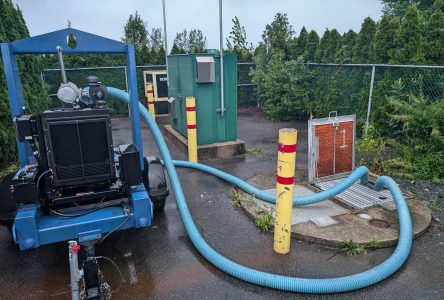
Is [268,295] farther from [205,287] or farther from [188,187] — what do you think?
[188,187]

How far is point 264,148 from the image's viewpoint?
7.75 metres

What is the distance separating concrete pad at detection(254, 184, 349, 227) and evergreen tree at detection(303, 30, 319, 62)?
7.32m

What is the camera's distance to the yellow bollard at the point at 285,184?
10.5 feet

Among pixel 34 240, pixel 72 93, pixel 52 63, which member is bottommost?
pixel 34 240

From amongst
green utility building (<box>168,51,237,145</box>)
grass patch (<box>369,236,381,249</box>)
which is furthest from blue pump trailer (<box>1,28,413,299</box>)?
green utility building (<box>168,51,237,145</box>)

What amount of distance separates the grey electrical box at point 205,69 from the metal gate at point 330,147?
8.20 ft

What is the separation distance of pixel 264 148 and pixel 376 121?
8.35 feet

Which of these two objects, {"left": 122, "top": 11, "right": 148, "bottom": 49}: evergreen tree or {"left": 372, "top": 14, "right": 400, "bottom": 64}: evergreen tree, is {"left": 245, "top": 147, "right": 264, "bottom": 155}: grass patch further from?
{"left": 122, "top": 11, "right": 148, "bottom": 49}: evergreen tree

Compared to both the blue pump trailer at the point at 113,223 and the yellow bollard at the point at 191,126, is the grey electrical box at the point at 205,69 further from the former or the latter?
the blue pump trailer at the point at 113,223

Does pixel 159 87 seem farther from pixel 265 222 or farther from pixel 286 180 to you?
pixel 286 180

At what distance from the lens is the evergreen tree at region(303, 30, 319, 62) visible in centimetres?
1070

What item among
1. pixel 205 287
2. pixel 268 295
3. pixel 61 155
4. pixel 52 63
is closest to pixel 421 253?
pixel 268 295

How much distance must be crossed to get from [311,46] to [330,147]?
6511 mm

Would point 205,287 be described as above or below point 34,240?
below
